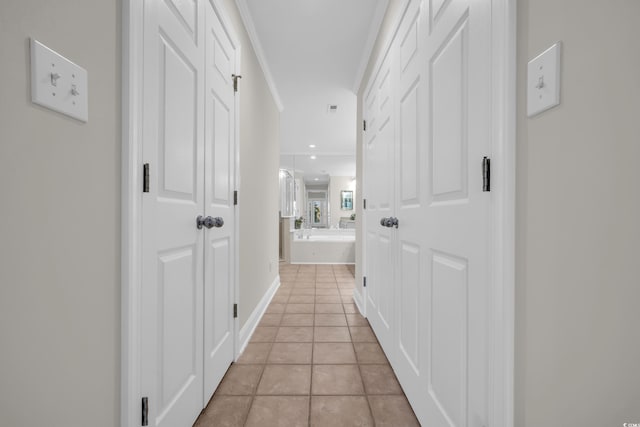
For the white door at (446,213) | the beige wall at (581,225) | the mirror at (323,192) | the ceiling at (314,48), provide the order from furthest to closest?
the mirror at (323,192) → the ceiling at (314,48) → the white door at (446,213) → the beige wall at (581,225)

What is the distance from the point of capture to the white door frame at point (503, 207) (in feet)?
2.23

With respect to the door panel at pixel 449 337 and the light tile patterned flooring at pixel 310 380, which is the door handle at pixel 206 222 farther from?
the door panel at pixel 449 337

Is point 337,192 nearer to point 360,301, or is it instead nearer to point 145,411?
point 360,301

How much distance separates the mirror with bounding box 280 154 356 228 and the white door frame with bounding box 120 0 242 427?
21.8 feet

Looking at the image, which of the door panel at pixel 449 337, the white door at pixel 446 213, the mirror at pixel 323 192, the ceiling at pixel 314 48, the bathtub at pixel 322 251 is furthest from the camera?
the mirror at pixel 323 192

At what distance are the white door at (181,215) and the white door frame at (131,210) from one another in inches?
1.4

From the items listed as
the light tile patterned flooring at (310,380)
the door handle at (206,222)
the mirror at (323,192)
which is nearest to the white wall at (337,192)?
the mirror at (323,192)

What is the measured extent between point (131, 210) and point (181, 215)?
0.32 metres

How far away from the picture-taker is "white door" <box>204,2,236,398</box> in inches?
53.9

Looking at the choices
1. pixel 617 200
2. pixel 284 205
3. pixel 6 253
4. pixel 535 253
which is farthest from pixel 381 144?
pixel 284 205

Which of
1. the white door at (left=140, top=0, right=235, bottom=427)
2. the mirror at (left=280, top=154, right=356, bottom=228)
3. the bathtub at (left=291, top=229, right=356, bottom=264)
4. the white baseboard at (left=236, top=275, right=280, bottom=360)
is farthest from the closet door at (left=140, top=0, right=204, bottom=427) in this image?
the mirror at (left=280, top=154, right=356, bottom=228)

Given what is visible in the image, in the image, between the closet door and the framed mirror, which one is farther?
the framed mirror

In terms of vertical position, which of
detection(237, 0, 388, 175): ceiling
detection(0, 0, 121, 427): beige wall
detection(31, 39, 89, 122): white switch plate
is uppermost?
detection(237, 0, 388, 175): ceiling

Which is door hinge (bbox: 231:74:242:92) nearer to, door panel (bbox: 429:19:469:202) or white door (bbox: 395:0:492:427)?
white door (bbox: 395:0:492:427)
